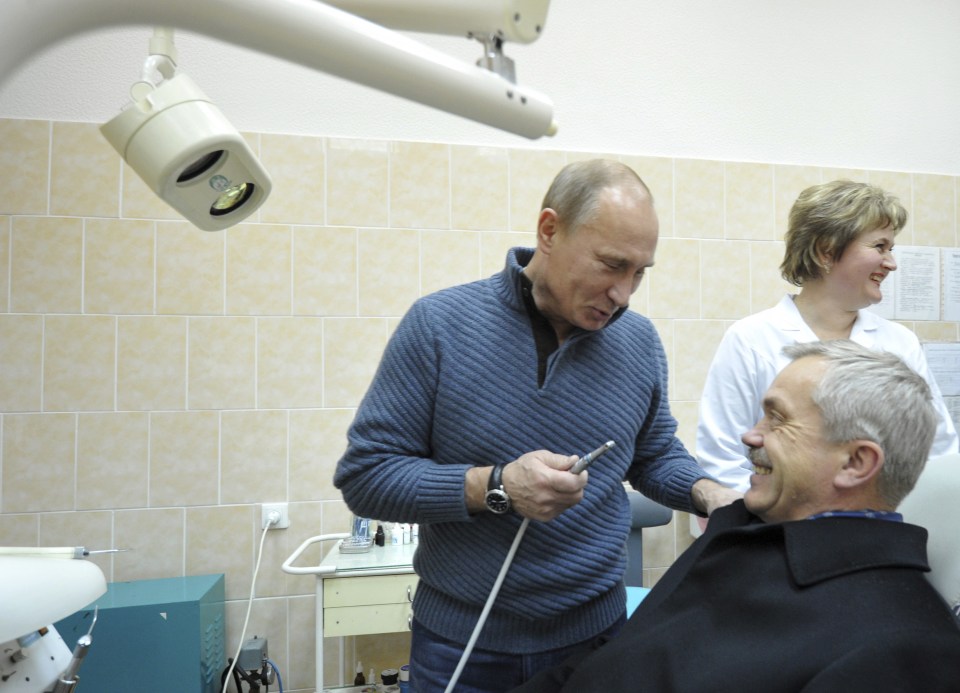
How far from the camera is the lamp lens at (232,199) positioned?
0.67 metres

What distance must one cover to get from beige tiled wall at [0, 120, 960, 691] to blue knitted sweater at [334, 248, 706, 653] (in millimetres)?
1616

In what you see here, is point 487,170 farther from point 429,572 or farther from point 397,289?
point 429,572

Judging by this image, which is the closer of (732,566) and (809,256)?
(732,566)

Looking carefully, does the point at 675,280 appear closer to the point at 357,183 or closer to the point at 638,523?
the point at 638,523

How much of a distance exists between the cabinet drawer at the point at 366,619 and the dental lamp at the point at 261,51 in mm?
1909

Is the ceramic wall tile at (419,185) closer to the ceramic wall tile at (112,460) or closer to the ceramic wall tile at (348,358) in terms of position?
the ceramic wall tile at (348,358)

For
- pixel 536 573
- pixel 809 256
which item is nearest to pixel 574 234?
pixel 536 573

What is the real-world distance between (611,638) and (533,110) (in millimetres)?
977

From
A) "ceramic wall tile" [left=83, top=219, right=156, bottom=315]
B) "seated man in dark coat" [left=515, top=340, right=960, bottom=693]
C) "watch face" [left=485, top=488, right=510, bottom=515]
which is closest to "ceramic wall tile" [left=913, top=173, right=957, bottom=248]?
"seated man in dark coat" [left=515, top=340, right=960, bottom=693]

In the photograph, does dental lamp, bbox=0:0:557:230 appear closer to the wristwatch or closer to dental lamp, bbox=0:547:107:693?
the wristwatch

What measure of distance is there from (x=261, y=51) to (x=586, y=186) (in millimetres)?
745

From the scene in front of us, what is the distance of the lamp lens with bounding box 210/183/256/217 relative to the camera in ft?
2.20

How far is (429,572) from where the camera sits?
4.03 ft

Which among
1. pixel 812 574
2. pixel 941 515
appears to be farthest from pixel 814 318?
pixel 812 574
